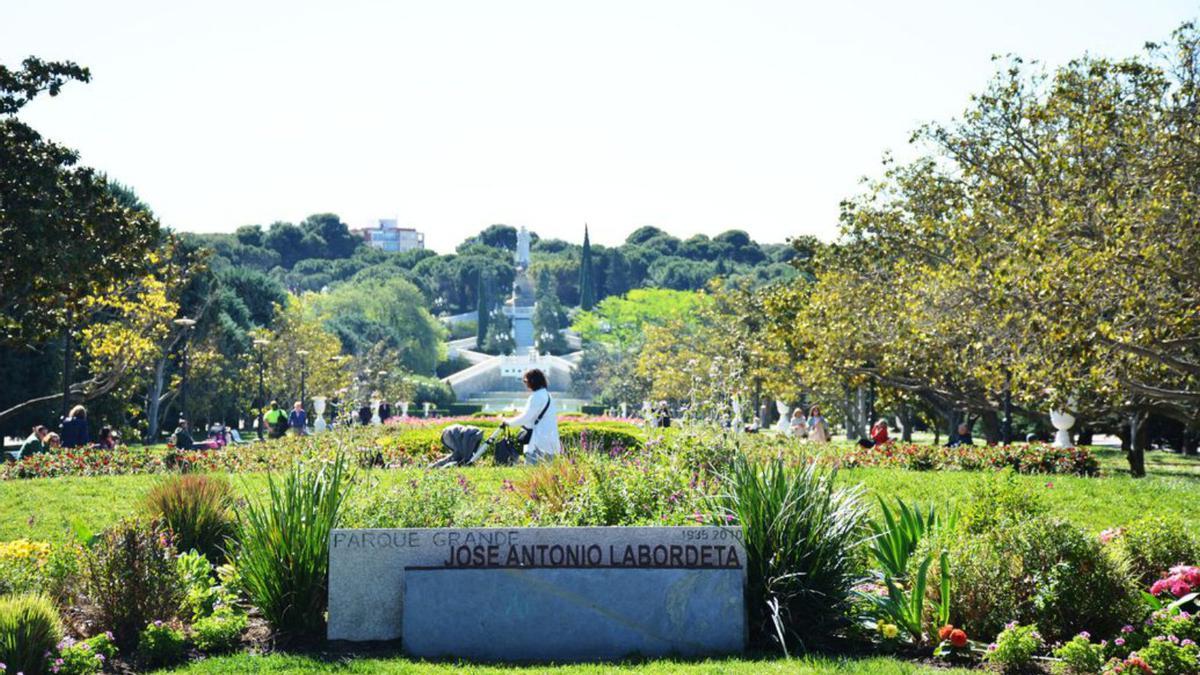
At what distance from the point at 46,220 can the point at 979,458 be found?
13450mm

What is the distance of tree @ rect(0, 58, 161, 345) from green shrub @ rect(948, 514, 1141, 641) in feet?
44.4

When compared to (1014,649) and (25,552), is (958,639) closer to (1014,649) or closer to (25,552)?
(1014,649)

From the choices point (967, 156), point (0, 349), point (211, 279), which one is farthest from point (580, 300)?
point (967, 156)

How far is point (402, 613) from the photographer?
7703 millimetres

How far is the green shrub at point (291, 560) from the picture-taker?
25.5 ft

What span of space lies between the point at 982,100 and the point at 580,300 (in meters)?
136

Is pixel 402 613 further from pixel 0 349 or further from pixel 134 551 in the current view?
pixel 0 349

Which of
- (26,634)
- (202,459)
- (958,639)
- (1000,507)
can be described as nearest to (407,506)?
(26,634)

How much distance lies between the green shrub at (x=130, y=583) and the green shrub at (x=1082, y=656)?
17.5 ft

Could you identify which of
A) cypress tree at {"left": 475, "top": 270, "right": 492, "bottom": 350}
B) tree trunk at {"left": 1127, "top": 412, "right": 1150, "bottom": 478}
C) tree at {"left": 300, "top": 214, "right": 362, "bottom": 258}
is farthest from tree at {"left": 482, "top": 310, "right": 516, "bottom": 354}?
tree trunk at {"left": 1127, "top": 412, "right": 1150, "bottom": 478}

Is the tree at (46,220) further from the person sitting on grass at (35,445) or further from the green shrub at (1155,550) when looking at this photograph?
the green shrub at (1155,550)

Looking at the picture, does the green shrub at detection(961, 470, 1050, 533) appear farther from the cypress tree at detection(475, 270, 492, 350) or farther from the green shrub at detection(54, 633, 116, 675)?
the cypress tree at detection(475, 270, 492, 350)

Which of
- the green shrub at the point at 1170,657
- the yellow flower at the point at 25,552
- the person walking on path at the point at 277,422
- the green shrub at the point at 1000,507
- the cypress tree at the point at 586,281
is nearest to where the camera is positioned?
the green shrub at the point at 1170,657

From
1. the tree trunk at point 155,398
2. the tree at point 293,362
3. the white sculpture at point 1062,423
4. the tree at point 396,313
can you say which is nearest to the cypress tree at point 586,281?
the tree at point 396,313
